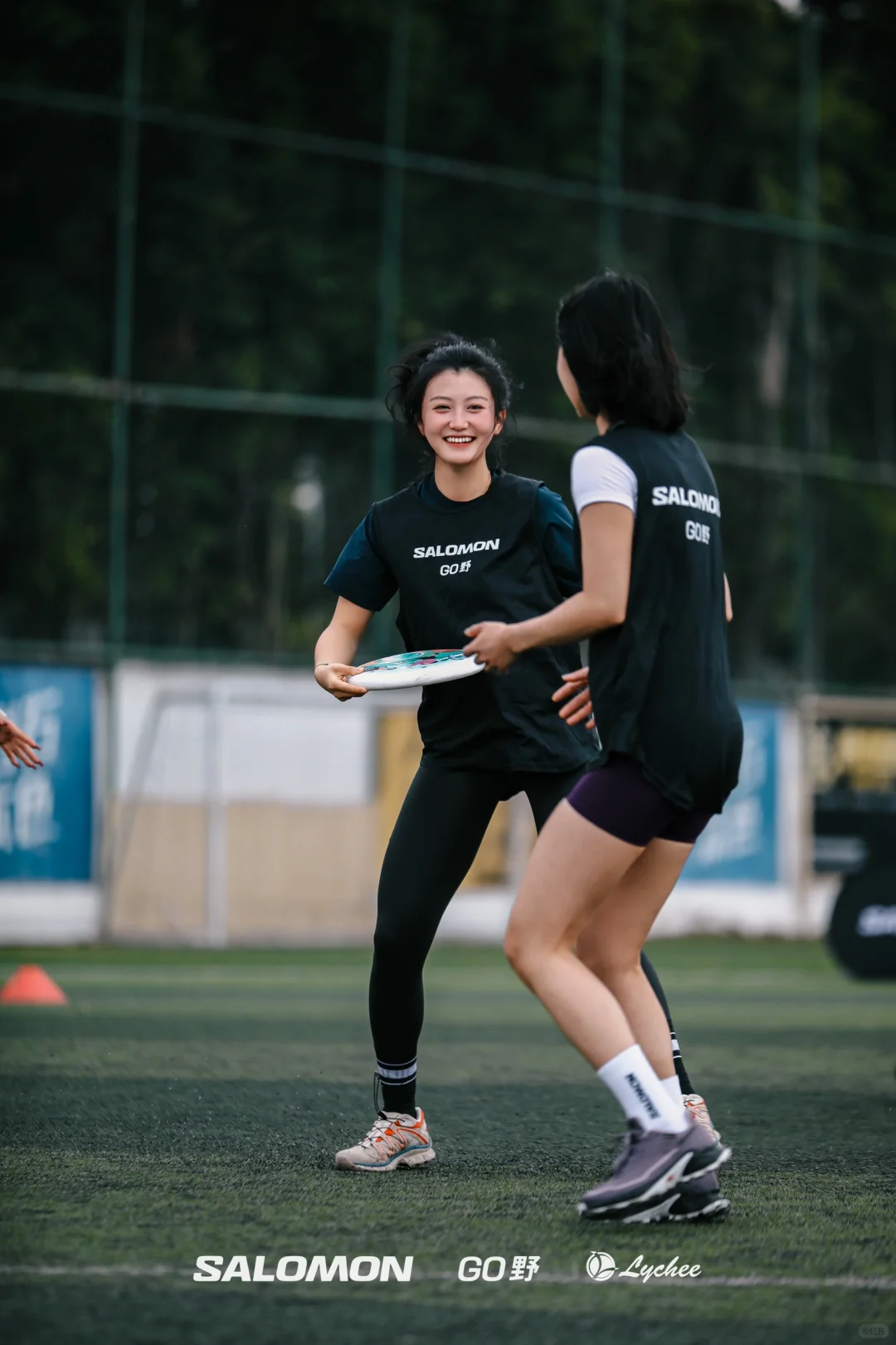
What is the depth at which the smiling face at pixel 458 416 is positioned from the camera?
5.73 metres

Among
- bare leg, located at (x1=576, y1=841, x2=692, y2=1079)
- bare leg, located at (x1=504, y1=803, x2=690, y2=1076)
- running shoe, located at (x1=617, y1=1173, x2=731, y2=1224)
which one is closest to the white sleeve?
bare leg, located at (x1=504, y1=803, x2=690, y2=1076)

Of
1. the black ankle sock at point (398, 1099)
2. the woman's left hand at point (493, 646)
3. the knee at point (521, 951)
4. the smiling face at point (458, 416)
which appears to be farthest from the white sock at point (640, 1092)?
the smiling face at point (458, 416)

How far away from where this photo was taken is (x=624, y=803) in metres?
4.57

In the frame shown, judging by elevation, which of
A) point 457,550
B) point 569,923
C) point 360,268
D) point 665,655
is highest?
point 360,268

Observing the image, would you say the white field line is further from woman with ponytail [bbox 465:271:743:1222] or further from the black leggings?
the black leggings

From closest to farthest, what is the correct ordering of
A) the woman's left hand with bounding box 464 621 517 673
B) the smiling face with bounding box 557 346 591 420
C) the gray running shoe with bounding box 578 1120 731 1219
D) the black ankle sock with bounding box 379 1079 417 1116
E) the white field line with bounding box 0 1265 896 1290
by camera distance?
the white field line with bounding box 0 1265 896 1290 → the gray running shoe with bounding box 578 1120 731 1219 → the woman's left hand with bounding box 464 621 517 673 → the smiling face with bounding box 557 346 591 420 → the black ankle sock with bounding box 379 1079 417 1116

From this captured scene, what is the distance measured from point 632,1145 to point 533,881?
589mm

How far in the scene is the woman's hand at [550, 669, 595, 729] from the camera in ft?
16.8

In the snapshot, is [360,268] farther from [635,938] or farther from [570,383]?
[635,938]

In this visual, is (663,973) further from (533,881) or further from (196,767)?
(533,881)

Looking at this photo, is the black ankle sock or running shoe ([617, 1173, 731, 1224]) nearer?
running shoe ([617, 1173, 731, 1224])

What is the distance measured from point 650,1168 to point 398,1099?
1355mm

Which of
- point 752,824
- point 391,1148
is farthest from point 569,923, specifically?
point 752,824

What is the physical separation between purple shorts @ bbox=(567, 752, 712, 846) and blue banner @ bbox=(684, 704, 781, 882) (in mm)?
18018
